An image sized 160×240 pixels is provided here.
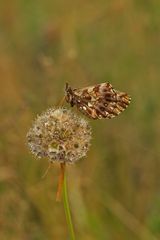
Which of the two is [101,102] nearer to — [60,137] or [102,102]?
[102,102]

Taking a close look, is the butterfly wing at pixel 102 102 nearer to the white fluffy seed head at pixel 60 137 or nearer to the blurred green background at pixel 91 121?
the white fluffy seed head at pixel 60 137

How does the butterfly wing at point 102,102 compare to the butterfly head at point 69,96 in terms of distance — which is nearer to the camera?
the butterfly wing at point 102,102

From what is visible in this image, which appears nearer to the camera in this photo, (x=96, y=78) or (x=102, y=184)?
(x=102, y=184)

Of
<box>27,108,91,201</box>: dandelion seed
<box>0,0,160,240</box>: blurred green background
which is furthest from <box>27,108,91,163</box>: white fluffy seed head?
<box>0,0,160,240</box>: blurred green background

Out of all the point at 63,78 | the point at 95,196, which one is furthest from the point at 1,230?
the point at 63,78

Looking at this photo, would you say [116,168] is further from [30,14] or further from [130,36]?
[30,14]

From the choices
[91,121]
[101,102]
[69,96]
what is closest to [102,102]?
[101,102]

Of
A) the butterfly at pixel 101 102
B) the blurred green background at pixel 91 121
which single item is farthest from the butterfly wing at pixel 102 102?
the blurred green background at pixel 91 121

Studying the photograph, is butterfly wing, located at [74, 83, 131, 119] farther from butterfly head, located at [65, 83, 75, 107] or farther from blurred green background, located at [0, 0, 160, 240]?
blurred green background, located at [0, 0, 160, 240]
